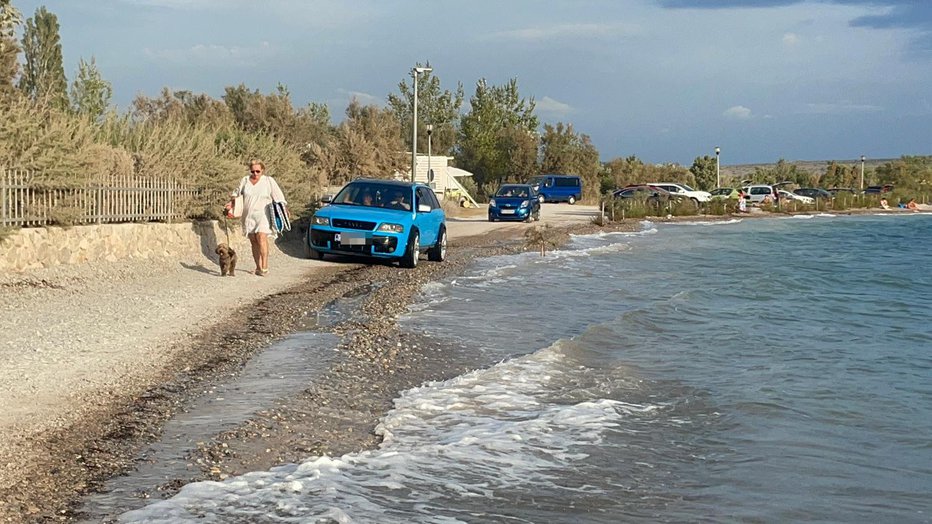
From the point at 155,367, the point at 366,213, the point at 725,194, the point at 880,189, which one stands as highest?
the point at 880,189

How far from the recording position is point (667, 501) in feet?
21.6

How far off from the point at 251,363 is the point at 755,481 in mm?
5073

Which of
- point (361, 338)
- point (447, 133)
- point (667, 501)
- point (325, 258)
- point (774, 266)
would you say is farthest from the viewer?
point (447, 133)

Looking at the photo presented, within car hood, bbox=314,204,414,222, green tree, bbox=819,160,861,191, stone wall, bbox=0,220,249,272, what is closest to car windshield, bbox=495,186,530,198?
stone wall, bbox=0,220,249,272

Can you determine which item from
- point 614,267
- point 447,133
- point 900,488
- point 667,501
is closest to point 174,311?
point 667,501

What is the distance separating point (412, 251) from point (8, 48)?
17788 mm

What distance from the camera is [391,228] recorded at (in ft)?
64.8

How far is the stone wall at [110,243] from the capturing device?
46.9 ft

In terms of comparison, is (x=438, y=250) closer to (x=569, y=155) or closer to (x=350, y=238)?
(x=350, y=238)

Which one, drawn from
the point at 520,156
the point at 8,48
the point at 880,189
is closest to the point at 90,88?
the point at 8,48

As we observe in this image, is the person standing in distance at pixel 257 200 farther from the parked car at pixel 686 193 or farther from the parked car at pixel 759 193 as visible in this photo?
the parked car at pixel 759 193

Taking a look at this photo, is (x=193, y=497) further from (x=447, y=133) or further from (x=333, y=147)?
(x=447, y=133)

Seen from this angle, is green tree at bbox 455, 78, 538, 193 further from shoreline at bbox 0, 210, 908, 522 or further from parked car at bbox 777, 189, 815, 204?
shoreline at bbox 0, 210, 908, 522

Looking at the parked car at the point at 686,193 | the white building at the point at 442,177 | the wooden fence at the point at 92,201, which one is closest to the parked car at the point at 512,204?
the white building at the point at 442,177
